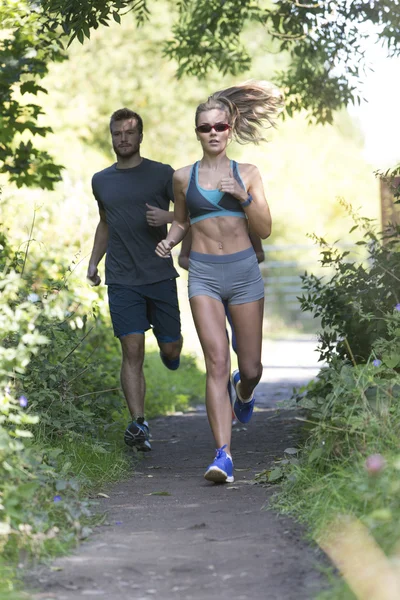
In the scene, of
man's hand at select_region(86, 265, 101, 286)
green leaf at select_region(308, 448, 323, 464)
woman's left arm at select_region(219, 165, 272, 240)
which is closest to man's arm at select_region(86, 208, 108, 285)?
man's hand at select_region(86, 265, 101, 286)

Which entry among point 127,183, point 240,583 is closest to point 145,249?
point 127,183

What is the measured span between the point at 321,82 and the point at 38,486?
699 centimetres

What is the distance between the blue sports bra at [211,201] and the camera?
6043mm

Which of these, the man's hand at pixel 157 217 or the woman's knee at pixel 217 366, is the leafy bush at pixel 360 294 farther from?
the man's hand at pixel 157 217

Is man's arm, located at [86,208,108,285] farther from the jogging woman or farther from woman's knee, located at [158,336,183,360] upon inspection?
the jogging woman

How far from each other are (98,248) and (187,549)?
12.0ft

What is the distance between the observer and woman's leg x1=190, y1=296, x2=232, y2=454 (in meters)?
5.99

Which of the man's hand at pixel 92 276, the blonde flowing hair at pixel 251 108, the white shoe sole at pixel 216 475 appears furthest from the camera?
the man's hand at pixel 92 276

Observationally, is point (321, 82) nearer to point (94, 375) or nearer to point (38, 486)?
point (94, 375)

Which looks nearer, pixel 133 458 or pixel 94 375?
pixel 133 458

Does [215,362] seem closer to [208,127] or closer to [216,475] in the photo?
[216,475]

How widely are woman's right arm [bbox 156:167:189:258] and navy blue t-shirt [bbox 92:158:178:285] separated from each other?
83 centimetres

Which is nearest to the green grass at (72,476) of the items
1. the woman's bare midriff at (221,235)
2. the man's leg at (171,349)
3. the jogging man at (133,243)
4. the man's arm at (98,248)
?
the jogging man at (133,243)

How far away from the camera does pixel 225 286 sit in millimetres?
6109
